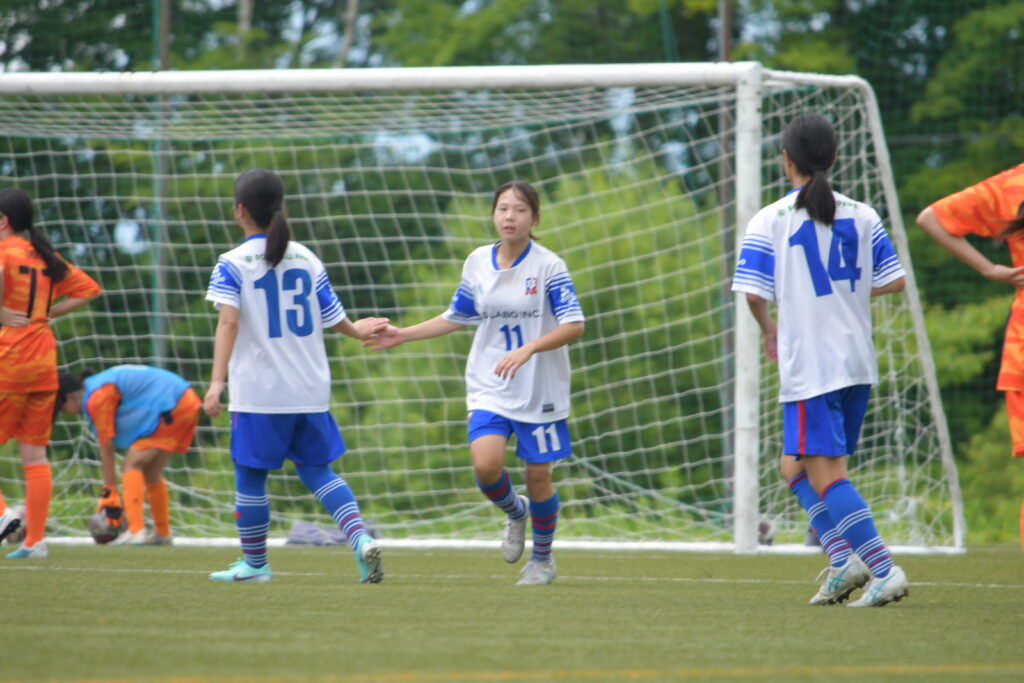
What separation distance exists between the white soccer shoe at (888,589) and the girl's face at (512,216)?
6.71 ft

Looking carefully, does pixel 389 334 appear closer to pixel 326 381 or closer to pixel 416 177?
pixel 326 381

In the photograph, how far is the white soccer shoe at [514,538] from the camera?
6281 millimetres

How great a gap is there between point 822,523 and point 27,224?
4125 millimetres

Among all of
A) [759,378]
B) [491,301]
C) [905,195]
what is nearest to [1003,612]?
[491,301]

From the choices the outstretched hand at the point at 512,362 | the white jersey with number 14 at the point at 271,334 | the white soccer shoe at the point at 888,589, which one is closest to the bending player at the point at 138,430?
the white jersey with number 14 at the point at 271,334

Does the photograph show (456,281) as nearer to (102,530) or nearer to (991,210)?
(102,530)

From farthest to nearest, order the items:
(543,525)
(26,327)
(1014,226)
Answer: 1. (26,327)
2. (543,525)
3. (1014,226)

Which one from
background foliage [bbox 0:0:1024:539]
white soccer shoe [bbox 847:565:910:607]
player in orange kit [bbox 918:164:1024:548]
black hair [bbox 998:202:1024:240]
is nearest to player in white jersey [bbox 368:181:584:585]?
white soccer shoe [bbox 847:565:910:607]

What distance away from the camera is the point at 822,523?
17.4 feet

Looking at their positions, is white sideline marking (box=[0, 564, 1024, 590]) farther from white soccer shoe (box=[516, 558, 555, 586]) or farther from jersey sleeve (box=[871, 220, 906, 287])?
jersey sleeve (box=[871, 220, 906, 287])

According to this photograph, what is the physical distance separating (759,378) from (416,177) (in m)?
5.83

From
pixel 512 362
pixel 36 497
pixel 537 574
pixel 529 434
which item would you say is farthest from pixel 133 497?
pixel 512 362

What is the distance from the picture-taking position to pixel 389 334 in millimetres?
6238

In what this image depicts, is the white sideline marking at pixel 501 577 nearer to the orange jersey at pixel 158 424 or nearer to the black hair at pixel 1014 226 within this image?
the black hair at pixel 1014 226
